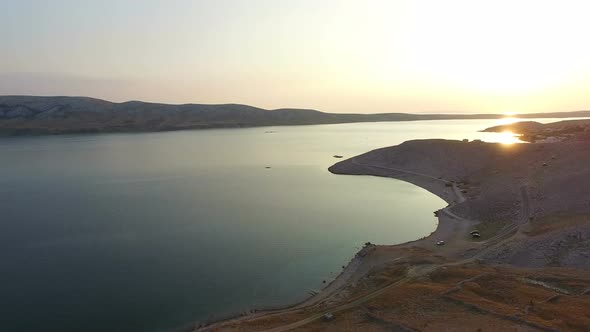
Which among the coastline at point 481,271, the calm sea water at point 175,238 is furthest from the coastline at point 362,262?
the calm sea water at point 175,238

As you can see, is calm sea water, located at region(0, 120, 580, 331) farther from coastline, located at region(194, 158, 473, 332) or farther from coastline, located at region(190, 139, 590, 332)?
coastline, located at region(190, 139, 590, 332)

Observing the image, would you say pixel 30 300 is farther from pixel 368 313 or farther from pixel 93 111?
pixel 93 111

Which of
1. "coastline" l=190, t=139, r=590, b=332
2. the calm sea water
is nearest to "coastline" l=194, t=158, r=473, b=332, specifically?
"coastline" l=190, t=139, r=590, b=332

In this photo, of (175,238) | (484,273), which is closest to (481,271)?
(484,273)

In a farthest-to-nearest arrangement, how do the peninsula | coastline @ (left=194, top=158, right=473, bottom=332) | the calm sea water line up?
1. the calm sea water
2. coastline @ (left=194, top=158, right=473, bottom=332)
3. the peninsula

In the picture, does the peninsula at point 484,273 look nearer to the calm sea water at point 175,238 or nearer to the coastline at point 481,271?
the coastline at point 481,271

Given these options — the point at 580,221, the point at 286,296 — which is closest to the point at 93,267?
the point at 286,296
